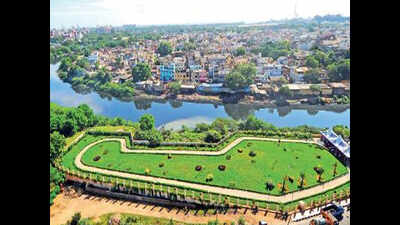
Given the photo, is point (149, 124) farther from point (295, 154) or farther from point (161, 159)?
point (295, 154)

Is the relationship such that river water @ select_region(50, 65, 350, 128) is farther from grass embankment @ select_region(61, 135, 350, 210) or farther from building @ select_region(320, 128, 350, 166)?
grass embankment @ select_region(61, 135, 350, 210)

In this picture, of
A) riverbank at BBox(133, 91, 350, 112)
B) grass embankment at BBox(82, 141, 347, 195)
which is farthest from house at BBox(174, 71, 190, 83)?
grass embankment at BBox(82, 141, 347, 195)

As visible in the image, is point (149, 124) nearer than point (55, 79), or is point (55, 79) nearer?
point (149, 124)

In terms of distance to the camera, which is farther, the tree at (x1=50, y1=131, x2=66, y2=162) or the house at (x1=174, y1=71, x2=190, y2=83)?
the house at (x1=174, y1=71, x2=190, y2=83)

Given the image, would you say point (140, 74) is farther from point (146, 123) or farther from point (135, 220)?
point (135, 220)
